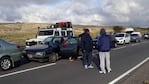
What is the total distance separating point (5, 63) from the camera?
47.6 ft

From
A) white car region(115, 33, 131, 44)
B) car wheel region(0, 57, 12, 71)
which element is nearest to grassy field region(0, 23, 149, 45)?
white car region(115, 33, 131, 44)

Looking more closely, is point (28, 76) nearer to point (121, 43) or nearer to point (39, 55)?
point (39, 55)

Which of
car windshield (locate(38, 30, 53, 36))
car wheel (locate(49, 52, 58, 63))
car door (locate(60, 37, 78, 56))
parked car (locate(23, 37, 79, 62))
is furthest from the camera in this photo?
car windshield (locate(38, 30, 53, 36))

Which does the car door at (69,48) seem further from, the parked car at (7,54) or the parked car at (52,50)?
the parked car at (7,54)

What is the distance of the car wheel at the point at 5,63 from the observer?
14.4 m

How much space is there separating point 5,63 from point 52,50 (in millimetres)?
4180

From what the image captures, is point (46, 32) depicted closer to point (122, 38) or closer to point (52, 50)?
point (52, 50)

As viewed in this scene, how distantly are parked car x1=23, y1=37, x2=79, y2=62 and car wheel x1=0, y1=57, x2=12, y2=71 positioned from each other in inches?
111

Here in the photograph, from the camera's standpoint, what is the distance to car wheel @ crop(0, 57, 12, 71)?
1441cm

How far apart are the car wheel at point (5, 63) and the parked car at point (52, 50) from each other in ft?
9.26

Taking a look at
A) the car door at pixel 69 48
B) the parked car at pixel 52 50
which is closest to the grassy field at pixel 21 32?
the parked car at pixel 52 50

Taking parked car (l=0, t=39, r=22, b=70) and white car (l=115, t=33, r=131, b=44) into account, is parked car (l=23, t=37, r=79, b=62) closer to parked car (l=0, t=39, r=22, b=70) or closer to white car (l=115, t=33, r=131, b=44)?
parked car (l=0, t=39, r=22, b=70)

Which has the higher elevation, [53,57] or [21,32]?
[53,57]

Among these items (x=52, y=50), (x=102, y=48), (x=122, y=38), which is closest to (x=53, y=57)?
(x=52, y=50)
